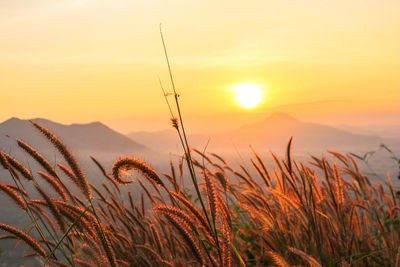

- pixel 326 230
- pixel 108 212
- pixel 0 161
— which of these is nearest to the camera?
pixel 0 161

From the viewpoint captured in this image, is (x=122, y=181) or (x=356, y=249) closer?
(x=122, y=181)

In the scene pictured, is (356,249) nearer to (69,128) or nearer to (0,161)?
(0,161)

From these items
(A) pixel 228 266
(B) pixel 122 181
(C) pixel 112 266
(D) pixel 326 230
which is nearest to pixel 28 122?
(B) pixel 122 181

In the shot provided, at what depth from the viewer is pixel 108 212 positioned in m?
3.47

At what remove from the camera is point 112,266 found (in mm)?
1402

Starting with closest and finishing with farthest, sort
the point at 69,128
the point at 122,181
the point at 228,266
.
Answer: the point at 228,266 < the point at 122,181 < the point at 69,128

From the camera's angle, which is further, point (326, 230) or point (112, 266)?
point (326, 230)

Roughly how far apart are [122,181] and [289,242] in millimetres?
1697

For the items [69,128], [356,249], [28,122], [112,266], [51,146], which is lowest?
[356,249]

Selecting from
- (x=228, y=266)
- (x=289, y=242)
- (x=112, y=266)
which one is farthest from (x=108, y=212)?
(x=228, y=266)

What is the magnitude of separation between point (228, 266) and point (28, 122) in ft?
5.07

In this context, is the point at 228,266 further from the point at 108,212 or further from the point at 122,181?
the point at 108,212

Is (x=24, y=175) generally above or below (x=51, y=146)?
below

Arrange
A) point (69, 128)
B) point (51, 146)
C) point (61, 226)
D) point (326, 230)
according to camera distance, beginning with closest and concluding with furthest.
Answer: point (51, 146)
point (61, 226)
point (326, 230)
point (69, 128)
